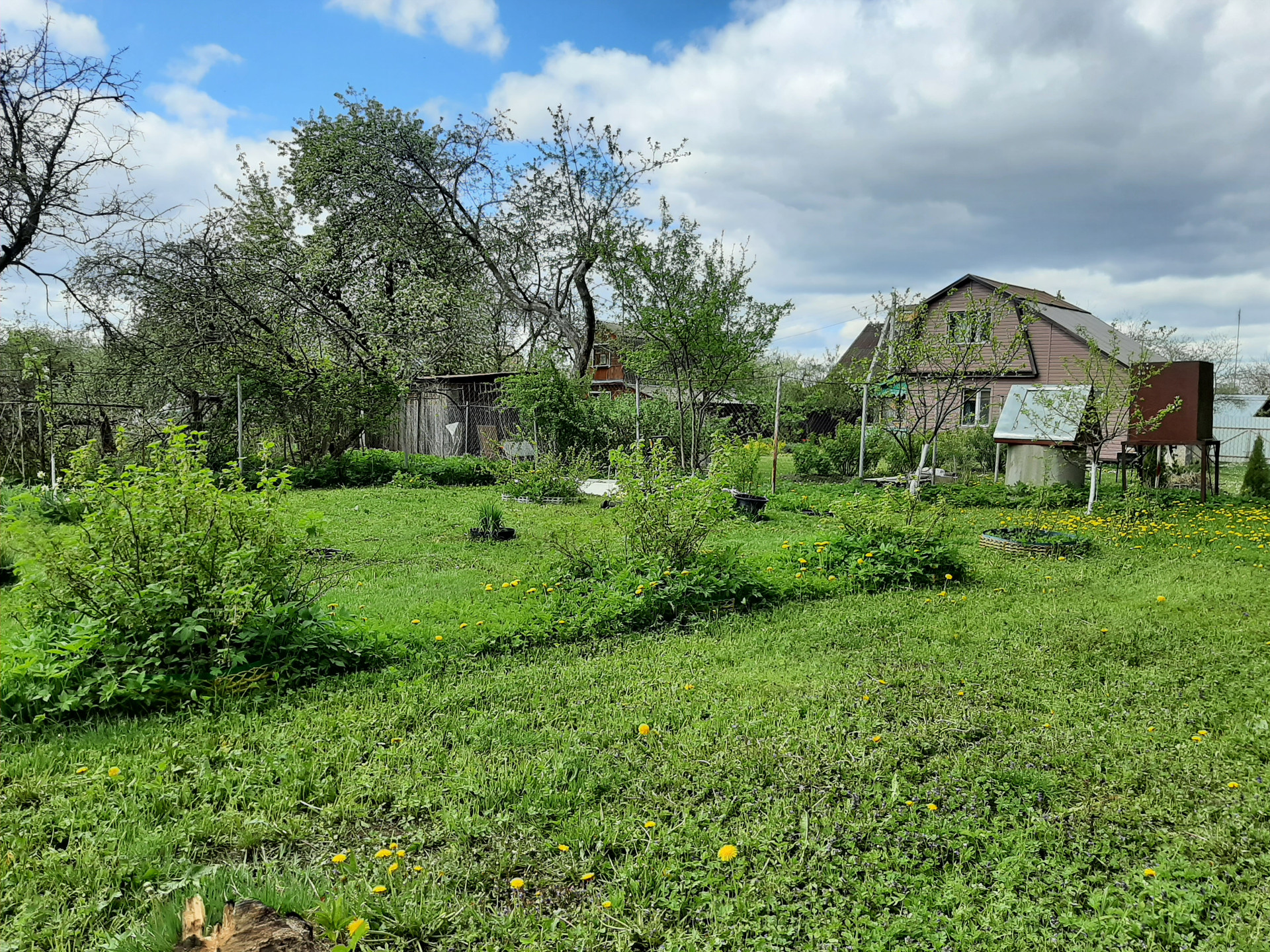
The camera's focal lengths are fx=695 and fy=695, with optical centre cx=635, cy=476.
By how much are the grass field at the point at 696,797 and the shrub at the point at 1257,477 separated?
31.7 feet

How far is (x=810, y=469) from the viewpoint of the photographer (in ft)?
53.9

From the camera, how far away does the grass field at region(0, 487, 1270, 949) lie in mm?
2195

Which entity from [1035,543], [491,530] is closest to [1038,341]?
[1035,543]

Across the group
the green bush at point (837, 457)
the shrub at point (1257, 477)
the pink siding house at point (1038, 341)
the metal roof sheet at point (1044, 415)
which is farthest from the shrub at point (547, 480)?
the pink siding house at point (1038, 341)

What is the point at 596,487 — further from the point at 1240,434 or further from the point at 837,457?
the point at 1240,434

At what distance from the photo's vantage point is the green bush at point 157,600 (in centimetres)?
→ 346

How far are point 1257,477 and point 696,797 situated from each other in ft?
46.8

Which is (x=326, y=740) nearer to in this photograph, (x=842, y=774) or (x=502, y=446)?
(x=842, y=774)

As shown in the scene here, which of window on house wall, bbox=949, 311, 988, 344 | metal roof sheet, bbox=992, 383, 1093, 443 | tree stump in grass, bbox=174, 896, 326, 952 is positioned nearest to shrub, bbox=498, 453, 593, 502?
window on house wall, bbox=949, 311, 988, 344

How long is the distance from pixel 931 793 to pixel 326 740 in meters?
2.72

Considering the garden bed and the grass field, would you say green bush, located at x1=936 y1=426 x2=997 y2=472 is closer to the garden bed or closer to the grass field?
the garden bed

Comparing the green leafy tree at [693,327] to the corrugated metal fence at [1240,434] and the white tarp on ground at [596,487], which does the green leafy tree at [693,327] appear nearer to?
the white tarp on ground at [596,487]

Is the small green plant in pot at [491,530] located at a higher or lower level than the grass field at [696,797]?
higher

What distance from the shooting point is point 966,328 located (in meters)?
9.77
